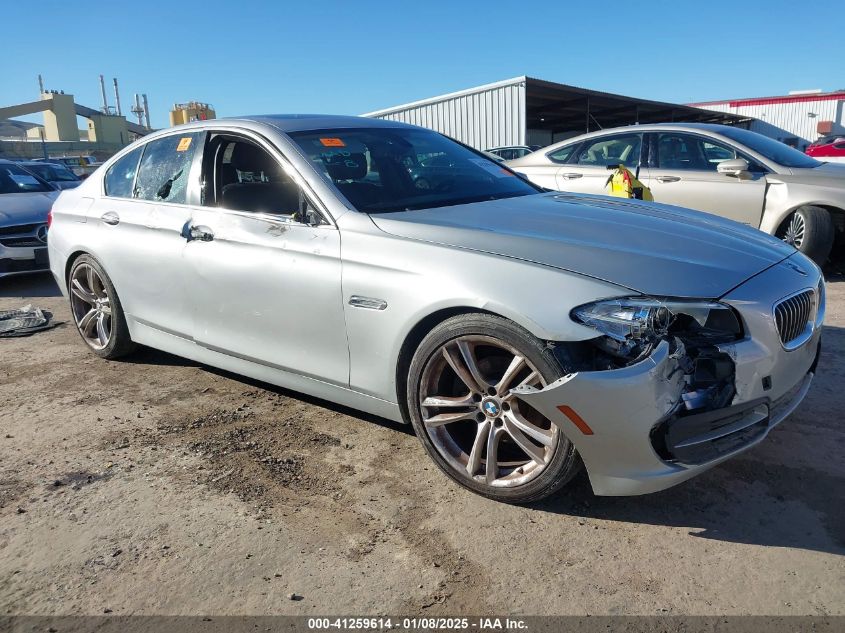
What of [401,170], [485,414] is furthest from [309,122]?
[485,414]

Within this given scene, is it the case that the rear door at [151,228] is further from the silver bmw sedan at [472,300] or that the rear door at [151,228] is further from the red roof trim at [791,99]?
the red roof trim at [791,99]

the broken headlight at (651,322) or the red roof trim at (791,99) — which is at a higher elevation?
the red roof trim at (791,99)

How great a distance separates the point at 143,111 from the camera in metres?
76.5

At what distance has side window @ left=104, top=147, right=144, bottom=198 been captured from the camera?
14.7 feet

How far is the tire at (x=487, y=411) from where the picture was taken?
2500 mm

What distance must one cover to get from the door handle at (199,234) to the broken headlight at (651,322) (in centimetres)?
213

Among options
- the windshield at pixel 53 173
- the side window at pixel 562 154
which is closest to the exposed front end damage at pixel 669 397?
the side window at pixel 562 154

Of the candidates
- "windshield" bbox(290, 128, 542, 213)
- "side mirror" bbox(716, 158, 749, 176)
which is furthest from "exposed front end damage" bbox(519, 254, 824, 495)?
"side mirror" bbox(716, 158, 749, 176)

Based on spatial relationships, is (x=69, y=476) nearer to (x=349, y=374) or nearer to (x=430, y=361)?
(x=349, y=374)

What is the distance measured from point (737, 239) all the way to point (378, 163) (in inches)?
71.8

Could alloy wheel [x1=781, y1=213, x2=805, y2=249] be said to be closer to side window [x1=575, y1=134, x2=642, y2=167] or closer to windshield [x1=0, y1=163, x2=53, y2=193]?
side window [x1=575, y1=134, x2=642, y2=167]

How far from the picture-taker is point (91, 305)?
4.77 metres

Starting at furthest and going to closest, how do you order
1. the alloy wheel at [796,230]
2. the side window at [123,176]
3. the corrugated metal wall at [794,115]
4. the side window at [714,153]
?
the corrugated metal wall at [794,115]
the side window at [714,153]
the alloy wheel at [796,230]
the side window at [123,176]

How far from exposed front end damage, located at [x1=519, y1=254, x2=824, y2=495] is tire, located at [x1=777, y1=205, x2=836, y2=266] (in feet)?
14.6
